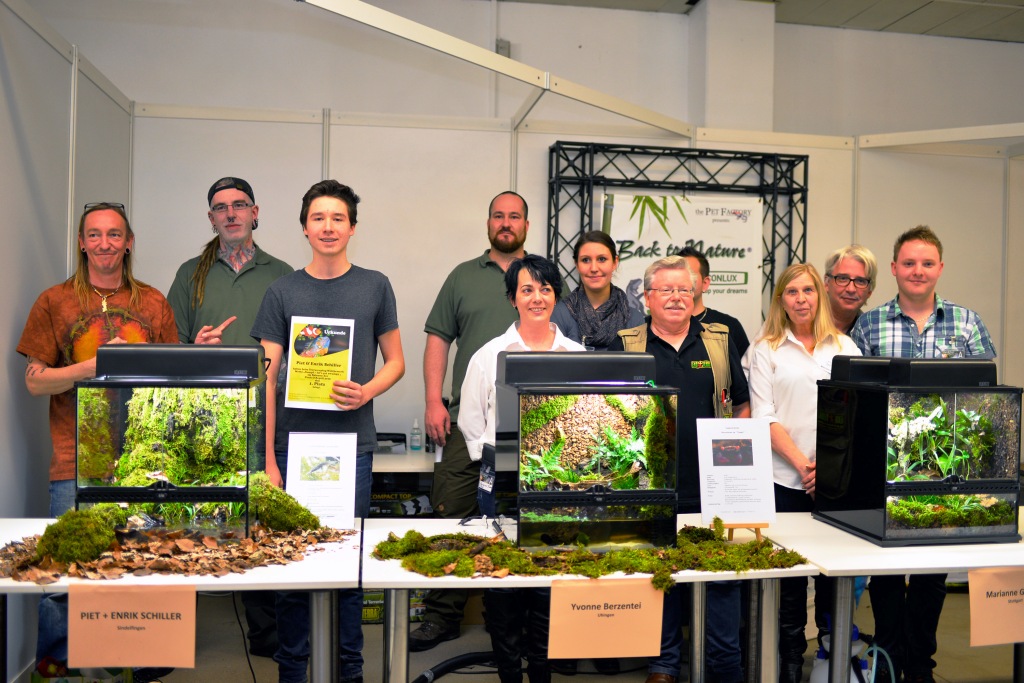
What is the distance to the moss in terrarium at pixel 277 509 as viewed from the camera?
250 cm

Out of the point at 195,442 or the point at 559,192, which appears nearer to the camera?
the point at 195,442

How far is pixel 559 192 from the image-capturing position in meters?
5.31

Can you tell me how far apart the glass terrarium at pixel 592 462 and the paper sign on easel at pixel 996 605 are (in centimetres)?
86

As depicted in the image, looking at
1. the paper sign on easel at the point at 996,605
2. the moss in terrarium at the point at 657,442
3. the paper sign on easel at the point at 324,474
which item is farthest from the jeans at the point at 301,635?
the paper sign on easel at the point at 996,605

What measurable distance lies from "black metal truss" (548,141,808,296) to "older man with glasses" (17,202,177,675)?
267 cm

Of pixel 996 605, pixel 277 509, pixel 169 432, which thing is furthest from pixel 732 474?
pixel 169 432

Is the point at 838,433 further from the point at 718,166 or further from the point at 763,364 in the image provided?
the point at 718,166

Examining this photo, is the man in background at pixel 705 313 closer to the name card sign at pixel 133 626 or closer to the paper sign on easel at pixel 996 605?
the paper sign on easel at pixel 996 605

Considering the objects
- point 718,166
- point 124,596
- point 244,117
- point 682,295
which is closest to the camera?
point 124,596

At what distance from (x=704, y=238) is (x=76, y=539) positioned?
4128 millimetres

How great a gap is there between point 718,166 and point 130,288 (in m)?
3.65

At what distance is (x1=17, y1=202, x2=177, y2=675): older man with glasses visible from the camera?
314 centimetres

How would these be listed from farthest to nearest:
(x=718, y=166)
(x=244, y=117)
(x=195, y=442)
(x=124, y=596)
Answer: (x=718, y=166) → (x=244, y=117) → (x=195, y=442) → (x=124, y=596)

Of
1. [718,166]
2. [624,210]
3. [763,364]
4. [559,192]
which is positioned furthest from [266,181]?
[763,364]
